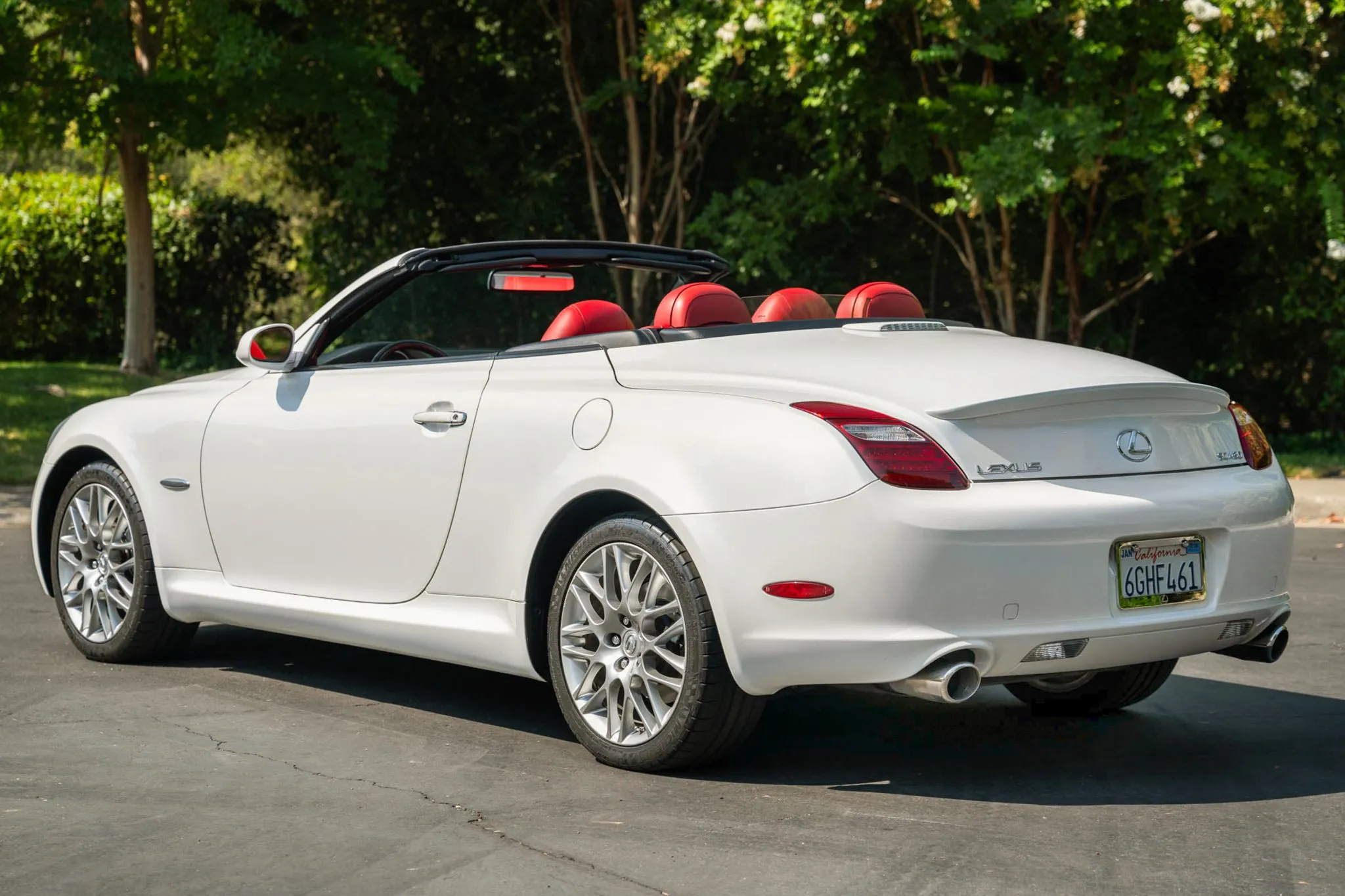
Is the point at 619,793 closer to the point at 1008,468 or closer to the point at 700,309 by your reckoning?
the point at 1008,468

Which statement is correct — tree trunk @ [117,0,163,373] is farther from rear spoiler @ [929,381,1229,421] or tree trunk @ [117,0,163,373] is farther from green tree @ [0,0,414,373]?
rear spoiler @ [929,381,1229,421]

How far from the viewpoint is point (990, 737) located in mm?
5617

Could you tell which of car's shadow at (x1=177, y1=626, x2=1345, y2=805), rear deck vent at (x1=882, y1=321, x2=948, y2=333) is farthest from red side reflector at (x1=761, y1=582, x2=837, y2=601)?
rear deck vent at (x1=882, y1=321, x2=948, y2=333)

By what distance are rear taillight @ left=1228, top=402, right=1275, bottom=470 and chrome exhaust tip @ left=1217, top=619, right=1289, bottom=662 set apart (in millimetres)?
474

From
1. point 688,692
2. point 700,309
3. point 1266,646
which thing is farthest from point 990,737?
point 700,309

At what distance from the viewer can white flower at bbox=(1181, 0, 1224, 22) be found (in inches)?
515

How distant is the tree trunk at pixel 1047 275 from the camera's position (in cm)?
1554

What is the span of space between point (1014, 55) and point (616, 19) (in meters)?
4.93

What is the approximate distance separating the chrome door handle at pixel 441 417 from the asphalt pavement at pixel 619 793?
98 cm

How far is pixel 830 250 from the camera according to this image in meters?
18.9

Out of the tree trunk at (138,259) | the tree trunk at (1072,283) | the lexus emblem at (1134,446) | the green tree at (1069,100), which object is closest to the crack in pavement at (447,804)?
the lexus emblem at (1134,446)

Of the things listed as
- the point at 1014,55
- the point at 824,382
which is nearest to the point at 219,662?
the point at 824,382

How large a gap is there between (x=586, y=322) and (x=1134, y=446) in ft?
6.05

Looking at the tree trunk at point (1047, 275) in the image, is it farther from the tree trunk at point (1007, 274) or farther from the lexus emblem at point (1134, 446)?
the lexus emblem at point (1134, 446)
